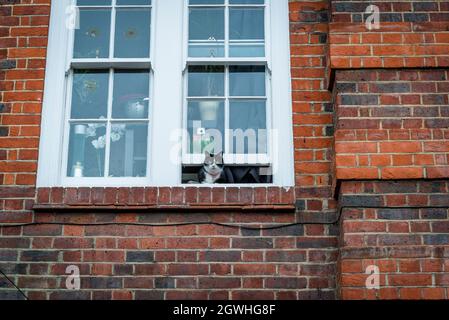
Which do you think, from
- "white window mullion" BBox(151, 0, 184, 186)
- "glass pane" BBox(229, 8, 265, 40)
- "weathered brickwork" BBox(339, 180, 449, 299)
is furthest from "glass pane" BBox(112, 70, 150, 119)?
"weathered brickwork" BBox(339, 180, 449, 299)

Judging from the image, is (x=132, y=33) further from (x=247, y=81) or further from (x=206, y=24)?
(x=247, y=81)

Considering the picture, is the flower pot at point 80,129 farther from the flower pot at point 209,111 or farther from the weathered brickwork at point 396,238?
the weathered brickwork at point 396,238

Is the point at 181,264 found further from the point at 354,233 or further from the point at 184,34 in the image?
the point at 184,34

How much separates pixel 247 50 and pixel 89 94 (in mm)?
1286

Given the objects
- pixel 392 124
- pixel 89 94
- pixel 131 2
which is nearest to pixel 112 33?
pixel 131 2

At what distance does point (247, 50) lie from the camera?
20.2 ft

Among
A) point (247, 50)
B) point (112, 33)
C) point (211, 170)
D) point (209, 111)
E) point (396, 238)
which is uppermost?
point (112, 33)

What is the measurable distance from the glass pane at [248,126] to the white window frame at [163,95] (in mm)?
104

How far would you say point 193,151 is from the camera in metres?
5.93

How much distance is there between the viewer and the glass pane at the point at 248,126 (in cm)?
594
